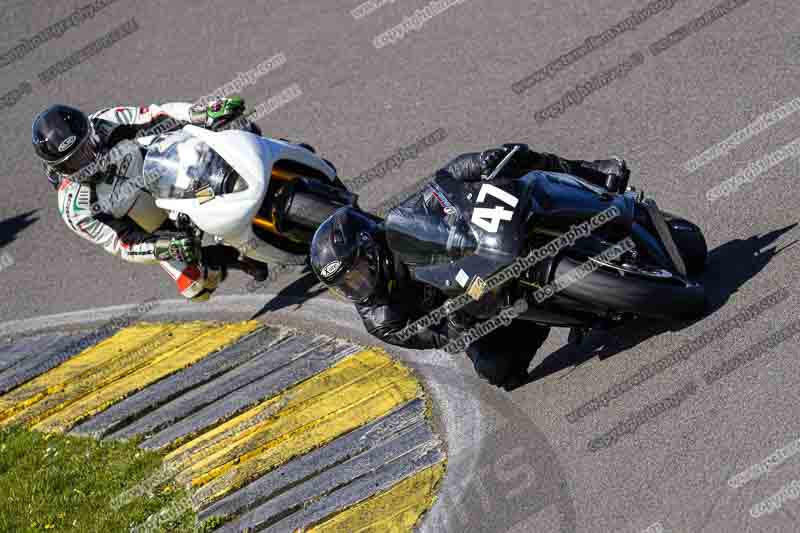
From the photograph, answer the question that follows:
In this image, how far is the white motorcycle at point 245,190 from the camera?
26.7 feet

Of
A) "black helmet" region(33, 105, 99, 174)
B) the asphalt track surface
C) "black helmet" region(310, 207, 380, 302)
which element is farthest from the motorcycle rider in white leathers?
"black helmet" region(310, 207, 380, 302)

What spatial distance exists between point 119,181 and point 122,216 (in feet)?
1.01

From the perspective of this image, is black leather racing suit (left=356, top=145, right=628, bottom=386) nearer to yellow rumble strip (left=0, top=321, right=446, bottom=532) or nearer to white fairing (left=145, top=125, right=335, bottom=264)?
yellow rumble strip (left=0, top=321, right=446, bottom=532)

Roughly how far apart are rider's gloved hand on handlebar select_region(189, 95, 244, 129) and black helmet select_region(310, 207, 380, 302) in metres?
2.52

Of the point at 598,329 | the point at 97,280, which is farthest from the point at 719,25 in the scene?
the point at 97,280

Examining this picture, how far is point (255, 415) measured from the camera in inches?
304

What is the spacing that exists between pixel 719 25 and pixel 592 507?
5.36 metres

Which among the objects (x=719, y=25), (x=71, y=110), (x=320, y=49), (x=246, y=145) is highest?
(x=71, y=110)

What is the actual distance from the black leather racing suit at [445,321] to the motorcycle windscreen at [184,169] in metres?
2.03

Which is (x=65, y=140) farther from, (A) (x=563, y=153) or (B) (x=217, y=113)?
(A) (x=563, y=153)

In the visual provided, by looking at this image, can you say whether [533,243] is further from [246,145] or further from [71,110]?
[71,110]

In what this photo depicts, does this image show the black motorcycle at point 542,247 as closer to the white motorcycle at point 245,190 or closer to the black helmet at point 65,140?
the white motorcycle at point 245,190

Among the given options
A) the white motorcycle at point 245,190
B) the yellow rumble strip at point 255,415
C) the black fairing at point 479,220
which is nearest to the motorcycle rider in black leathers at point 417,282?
the black fairing at point 479,220

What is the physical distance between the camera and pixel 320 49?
11.6m
